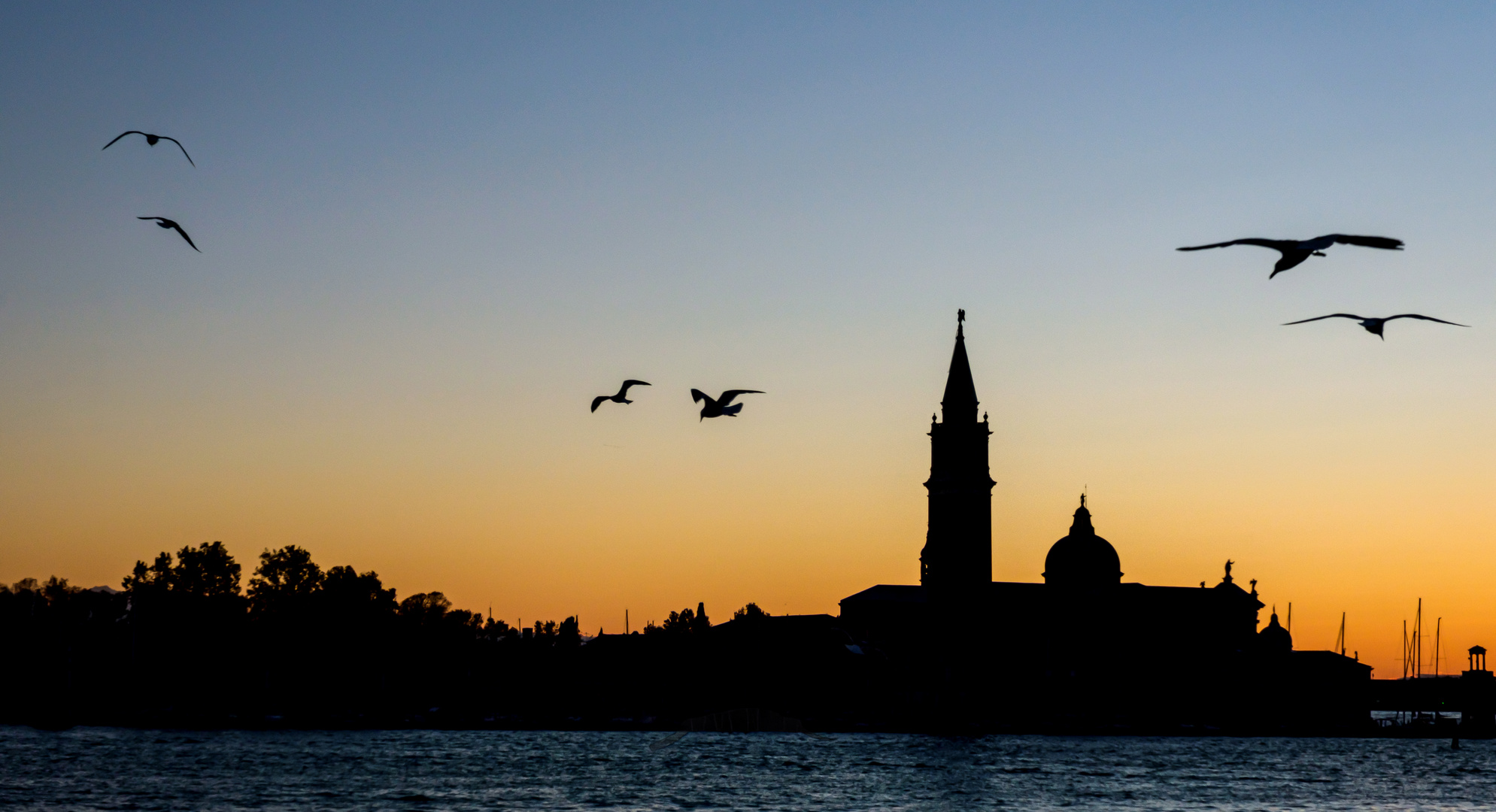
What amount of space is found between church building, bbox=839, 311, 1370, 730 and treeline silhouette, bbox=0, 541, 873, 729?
6.96 metres

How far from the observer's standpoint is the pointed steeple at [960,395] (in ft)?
370

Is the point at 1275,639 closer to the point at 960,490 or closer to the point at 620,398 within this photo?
the point at 960,490

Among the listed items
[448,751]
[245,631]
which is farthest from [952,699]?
[245,631]

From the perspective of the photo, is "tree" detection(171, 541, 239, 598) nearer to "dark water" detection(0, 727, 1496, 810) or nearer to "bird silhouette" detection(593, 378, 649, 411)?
"dark water" detection(0, 727, 1496, 810)

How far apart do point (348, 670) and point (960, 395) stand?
48532 mm

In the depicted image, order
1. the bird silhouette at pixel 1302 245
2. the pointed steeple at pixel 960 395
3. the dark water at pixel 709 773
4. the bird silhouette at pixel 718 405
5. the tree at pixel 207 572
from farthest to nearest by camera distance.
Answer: the tree at pixel 207 572, the pointed steeple at pixel 960 395, the dark water at pixel 709 773, the bird silhouette at pixel 718 405, the bird silhouette at pixel 1302 245

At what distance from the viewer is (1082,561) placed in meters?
125

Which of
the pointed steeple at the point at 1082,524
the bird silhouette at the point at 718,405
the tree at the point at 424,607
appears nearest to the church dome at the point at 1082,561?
the pointed steeple at the point at 1082,524

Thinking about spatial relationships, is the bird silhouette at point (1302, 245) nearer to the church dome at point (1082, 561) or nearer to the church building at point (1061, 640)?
the church building at point (1061, 640)

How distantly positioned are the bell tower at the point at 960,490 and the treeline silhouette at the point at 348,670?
33.3ft

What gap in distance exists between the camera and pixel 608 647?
12612cm

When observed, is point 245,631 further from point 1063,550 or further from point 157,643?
point 1063,550

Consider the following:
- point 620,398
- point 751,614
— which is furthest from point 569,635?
point 620,398

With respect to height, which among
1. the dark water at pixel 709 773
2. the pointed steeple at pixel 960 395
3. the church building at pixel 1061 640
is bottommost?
the dark water at pixel 709 773
